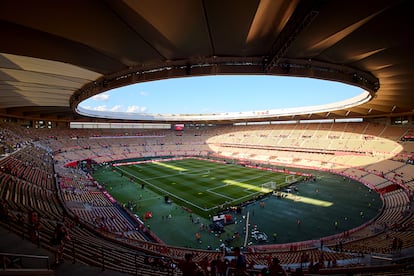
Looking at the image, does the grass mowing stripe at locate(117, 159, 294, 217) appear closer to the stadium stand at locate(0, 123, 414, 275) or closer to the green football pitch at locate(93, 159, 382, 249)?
the green football pitch at locate(93, 159, 382, 249)

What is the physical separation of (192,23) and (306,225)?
1921 cm

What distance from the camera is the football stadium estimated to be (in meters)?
6.56

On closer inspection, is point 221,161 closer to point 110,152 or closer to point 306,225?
point 110,152

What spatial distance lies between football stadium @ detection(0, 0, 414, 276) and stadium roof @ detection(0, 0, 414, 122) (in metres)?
0.06

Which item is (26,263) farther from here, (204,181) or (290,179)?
(290,179)

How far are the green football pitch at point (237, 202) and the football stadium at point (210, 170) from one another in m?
0.21

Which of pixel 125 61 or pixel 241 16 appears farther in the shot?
pixel 125 61

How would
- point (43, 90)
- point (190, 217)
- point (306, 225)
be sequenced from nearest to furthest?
point (43, 90)
point (306, 225)
point (190, 217)

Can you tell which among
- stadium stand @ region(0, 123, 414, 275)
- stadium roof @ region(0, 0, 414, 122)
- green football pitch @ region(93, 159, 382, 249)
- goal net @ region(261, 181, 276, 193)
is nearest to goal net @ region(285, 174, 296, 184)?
green football pitch @ region(93, 159, 382, 249)

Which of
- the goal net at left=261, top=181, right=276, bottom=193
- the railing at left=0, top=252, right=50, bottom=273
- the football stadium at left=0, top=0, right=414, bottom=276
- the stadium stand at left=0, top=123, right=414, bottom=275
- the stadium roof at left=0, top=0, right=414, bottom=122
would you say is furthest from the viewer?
the goal net at left=261, top=181, right=276, bottom=193

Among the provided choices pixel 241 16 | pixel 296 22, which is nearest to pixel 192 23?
pixel 241 16

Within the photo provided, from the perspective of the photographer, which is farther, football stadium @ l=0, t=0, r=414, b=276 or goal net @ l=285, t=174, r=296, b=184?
goal net @ l=285, t=174, r=296, b=184

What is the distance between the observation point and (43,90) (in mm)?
16766

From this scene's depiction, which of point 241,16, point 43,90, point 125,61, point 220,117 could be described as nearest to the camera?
point 241,16
